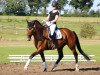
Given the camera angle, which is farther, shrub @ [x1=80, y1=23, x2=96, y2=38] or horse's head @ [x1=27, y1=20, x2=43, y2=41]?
shrub @ [x1=80, y1=23, x2=96, y2=38]

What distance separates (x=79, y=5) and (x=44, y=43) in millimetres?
116182

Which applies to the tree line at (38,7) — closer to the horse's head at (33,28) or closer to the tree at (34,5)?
the tree at (34,5)

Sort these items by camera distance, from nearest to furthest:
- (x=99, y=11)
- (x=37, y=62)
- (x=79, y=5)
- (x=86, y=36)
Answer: (x=37, y=62)
(x=86, y=36)
(x=99, y=11)
(x=79, y=5)

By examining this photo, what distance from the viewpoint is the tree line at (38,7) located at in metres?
109

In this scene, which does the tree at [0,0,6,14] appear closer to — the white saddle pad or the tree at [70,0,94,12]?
the tree at [70,0,94,12]

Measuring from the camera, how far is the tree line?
109 m

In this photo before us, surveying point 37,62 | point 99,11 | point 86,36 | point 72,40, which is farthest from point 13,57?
point 99,11

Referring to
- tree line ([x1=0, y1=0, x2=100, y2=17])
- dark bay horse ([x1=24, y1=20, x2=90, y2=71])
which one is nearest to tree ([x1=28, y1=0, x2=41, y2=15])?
tree line ([x1=0, y1=0, x2=100, y2=17])

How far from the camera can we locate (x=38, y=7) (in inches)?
5359

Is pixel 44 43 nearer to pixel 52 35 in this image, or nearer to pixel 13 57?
pixel 52 35

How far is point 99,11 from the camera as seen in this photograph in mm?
110688

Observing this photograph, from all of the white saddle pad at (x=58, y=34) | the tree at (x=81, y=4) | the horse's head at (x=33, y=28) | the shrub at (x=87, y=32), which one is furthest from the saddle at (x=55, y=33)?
the tree at (x=81, y=4)

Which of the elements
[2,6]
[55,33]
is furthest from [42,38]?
[2,6]

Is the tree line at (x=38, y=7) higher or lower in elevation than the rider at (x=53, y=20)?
lower
